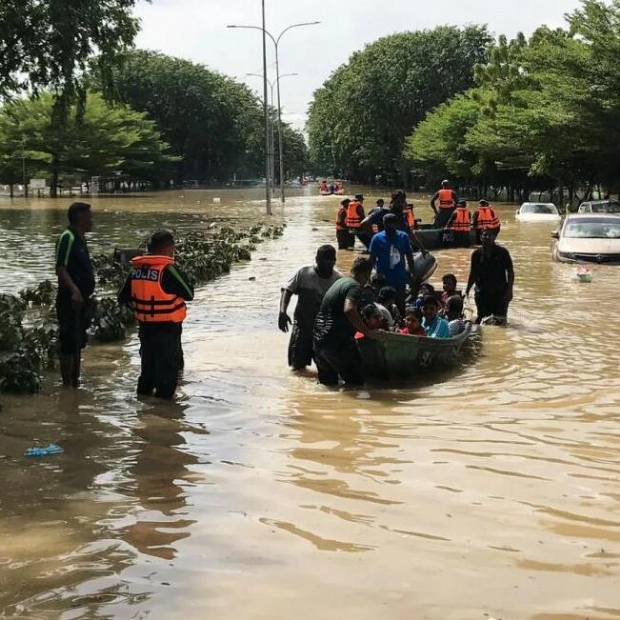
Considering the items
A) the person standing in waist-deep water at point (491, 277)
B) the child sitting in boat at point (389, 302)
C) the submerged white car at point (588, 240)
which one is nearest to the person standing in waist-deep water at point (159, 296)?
the child sitting in boat at point (389, 302)

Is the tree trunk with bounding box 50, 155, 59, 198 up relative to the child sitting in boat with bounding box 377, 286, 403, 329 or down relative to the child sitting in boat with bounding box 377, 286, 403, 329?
up

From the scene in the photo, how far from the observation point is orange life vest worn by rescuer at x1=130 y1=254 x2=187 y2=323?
8000mm

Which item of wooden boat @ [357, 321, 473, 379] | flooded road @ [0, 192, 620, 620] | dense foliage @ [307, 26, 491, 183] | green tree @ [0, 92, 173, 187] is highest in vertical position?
dense foliage @ [307, 26, 491, 183]

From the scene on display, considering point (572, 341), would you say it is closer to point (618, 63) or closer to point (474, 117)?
point (618, 63)

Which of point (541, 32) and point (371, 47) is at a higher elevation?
point (371, 47)

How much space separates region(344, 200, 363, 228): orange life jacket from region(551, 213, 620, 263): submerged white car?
552 centimetres

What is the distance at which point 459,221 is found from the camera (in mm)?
25219

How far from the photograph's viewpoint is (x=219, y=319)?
14.5 m

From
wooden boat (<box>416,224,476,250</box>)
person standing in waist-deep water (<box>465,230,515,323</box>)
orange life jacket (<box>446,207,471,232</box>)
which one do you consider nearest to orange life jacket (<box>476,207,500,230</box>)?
orange life jacket (<box>446,207,471,232</box>)

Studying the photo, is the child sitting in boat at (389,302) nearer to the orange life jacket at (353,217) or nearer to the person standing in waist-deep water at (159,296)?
the person standing in waist-deep water at (159,296)

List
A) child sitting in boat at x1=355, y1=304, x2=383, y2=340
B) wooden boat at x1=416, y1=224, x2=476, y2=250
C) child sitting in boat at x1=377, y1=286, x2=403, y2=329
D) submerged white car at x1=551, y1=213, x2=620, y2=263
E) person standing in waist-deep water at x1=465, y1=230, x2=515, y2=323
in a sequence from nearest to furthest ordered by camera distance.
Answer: child sitting in boat at x1=355, y1=304, x2=383, y2=340 < child sitting in boat at x1=377, y1=286, x2=403, y2=329 < person standing in waist-deep water at x1=465, y1=230, x2=515, y2=323 < submerged white car at x1=551, y1=213, x2=620, y2=263 < wooden boat at x1=416, y1=224, x2=476, y2=250

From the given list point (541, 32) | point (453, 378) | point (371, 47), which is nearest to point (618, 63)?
point (541, 32)

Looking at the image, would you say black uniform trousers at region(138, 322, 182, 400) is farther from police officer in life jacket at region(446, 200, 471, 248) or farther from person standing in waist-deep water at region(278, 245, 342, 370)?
police officer in life jacket at region(446, 200, 471, 248)

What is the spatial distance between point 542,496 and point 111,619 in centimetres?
304
